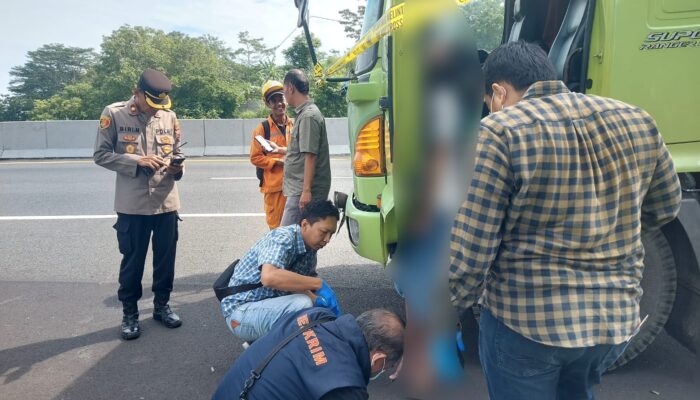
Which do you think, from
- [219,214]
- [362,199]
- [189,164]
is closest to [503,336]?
[362,199]

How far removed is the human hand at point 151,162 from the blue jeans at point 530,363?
265cm

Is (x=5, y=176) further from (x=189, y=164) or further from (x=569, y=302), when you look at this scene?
(x=569, y=302)

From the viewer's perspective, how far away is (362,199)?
328cm

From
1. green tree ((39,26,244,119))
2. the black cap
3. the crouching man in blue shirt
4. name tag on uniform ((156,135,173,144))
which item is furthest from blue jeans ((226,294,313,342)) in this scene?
green tree ((39,26,244,119))

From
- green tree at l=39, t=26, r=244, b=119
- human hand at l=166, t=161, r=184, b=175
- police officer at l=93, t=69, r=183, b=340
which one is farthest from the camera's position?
green tree at l=39, t=26, r=244, b=119

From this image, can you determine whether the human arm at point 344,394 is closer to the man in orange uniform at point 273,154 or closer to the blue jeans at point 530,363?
the blue jeans at point 530,363

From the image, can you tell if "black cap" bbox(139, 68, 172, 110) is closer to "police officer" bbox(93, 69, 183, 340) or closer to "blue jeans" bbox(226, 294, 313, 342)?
"police officer" bbox(93, 69, 183, 340)

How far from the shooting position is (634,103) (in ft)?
8.68

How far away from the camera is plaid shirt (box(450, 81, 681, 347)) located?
1.52m

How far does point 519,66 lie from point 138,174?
2.78m

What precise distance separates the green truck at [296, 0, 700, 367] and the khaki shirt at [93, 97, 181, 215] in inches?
A: 54.8

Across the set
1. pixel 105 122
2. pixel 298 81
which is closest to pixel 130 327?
pixel 105 122

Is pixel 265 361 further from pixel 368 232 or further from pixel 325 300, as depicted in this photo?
pixel 368 232

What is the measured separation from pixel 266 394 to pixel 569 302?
1055 mm
